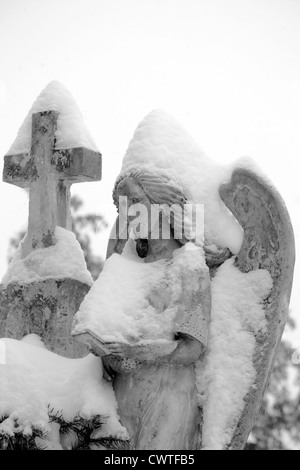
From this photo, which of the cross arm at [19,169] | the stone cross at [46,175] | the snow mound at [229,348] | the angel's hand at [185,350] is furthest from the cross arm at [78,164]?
the angel's hand at [185,350]

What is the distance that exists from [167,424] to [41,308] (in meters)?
1.28

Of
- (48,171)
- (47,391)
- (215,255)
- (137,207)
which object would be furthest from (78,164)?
(47,391)

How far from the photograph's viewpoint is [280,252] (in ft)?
16.3

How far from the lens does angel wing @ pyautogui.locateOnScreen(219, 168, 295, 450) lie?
4820 mm

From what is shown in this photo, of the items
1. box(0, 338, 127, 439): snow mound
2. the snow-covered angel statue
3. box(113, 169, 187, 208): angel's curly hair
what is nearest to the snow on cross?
the snow-covered angel statue

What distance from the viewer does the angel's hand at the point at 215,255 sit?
517 centimetres

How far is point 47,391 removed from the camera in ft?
16.3

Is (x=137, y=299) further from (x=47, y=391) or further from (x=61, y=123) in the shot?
(x=61, y=123)

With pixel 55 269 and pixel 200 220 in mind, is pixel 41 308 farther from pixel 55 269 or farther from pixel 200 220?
pixel 200 220

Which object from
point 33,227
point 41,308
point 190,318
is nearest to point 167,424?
point 190,318

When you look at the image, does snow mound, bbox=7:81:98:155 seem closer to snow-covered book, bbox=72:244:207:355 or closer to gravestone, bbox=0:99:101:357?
gravestone, bbox=0:99:101:357
